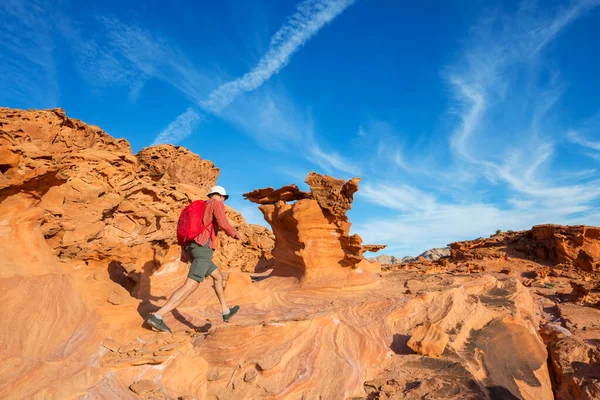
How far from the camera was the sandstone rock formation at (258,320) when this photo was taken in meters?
3.03

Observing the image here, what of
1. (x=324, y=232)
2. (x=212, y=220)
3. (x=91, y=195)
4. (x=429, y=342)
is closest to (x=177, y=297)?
(x=212, y=220)

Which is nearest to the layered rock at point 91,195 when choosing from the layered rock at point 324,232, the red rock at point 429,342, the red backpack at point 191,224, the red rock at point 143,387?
the red backpack at point 191,224

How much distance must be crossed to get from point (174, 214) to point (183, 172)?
13.0m

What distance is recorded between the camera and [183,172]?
75.1ft

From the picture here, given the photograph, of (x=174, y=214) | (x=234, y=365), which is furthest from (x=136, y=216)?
(x=234, y=365)

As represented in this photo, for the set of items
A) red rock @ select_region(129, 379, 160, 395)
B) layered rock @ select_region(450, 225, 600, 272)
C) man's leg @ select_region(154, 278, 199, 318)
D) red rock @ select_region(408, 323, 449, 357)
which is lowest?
red rock @ select_region(129, 379, 160, 395)

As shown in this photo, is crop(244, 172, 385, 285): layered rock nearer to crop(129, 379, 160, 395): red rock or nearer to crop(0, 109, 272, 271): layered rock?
crop(0, 109, 272, 271): layered rock

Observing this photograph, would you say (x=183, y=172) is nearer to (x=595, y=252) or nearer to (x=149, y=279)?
(x=149, y=279)

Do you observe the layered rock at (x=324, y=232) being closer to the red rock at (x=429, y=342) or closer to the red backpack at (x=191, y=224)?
the red rock at (x=429, y=342)

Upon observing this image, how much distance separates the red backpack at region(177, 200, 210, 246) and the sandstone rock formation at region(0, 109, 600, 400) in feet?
3.12

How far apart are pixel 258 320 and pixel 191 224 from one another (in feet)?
5.08

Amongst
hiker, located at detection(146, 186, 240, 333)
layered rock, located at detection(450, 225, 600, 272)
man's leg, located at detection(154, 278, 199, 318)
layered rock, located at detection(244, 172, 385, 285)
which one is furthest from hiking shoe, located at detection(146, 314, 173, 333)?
layered rock, located at detection(450, 225, 600, 272)

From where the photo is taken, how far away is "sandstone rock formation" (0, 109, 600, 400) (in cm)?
303

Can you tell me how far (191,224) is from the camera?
168 inches
